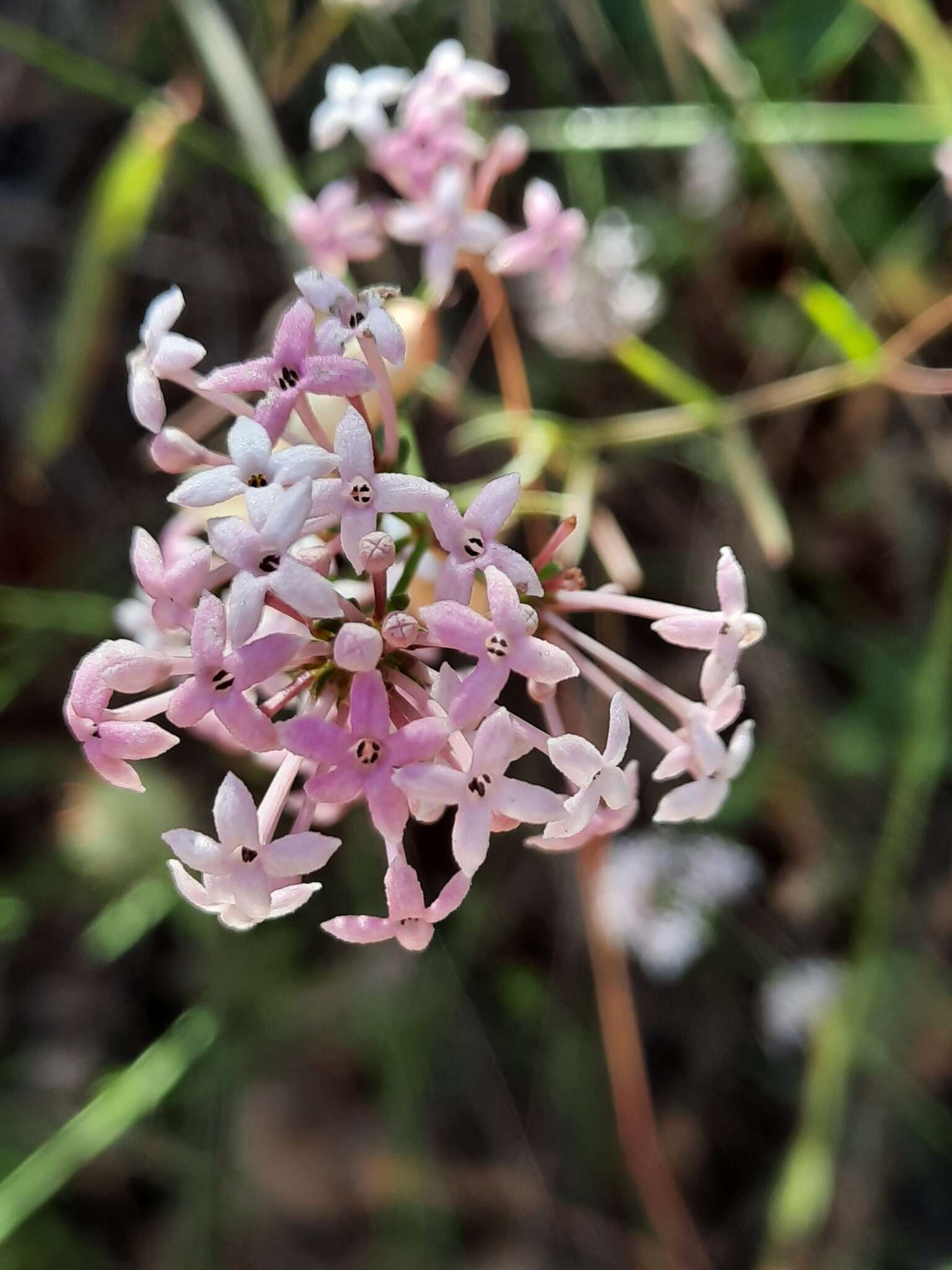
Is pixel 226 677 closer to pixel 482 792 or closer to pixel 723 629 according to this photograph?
pixel 482 792

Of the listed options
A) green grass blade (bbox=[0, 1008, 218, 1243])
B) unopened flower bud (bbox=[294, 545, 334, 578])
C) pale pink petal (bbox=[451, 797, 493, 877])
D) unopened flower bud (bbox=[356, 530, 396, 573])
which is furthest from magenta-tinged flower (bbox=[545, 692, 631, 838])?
green grass blade (bbox=[0, 1008, 218, 1243])

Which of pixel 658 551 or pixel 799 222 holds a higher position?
pixel 799 222

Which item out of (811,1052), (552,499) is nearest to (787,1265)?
(811,1052)

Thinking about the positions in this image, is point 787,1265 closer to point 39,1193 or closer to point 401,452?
point 39,1193

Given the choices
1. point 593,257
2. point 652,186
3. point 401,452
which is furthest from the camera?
point 652,186

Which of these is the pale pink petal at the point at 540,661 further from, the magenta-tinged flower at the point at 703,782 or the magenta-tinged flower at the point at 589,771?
the magenta-tinged flower at the point at 703,782

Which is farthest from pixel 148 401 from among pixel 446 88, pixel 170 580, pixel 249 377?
pixel 446 88

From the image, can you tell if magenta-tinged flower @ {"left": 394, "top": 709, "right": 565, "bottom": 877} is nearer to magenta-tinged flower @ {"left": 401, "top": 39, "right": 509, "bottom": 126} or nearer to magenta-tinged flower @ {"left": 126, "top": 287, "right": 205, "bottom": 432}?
magenta-tinged flower @ {"left": 126, "top": 287, "right": 205, "bottom": 432}
